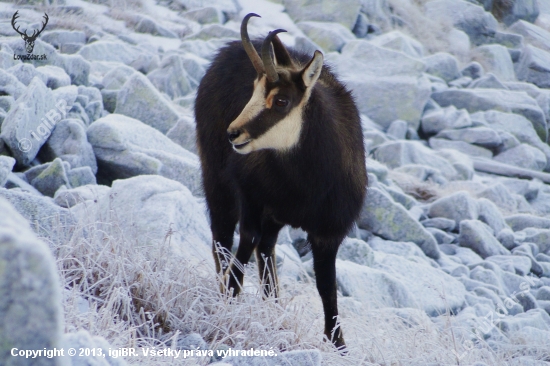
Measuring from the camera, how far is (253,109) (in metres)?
3.87

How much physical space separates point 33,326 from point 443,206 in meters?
8.55

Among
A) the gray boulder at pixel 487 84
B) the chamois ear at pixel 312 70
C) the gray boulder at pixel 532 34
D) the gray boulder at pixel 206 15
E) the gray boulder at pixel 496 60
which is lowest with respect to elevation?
the gray boulder at pixel 532 34

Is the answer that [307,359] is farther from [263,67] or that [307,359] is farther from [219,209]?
[219,209]

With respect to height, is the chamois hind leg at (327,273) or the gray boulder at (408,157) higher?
the chamois hind leg at (327,273)

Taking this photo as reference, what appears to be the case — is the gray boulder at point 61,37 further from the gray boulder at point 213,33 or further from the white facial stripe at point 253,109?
the white facial stripe at point 253,109

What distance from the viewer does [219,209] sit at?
16.6 feet

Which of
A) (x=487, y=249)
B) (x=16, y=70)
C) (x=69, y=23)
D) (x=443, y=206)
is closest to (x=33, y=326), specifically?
(x=16, y=70)

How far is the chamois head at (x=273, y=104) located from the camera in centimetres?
382

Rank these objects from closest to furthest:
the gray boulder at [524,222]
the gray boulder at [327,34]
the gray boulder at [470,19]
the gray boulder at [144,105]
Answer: the gray boulder at [144,105] < the gray boulder at [524,222] < the gray boulder at [327,34] < the gray boulder at [470,19]

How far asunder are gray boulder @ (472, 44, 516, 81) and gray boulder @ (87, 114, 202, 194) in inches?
647

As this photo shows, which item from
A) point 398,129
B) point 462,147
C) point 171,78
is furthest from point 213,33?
point 462,147

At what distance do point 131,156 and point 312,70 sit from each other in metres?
2.92

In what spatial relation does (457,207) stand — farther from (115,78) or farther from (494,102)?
(494,102)

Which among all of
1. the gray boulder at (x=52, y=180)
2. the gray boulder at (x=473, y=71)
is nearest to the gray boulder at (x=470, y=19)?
the gray boulder at (x=473, y=71)
